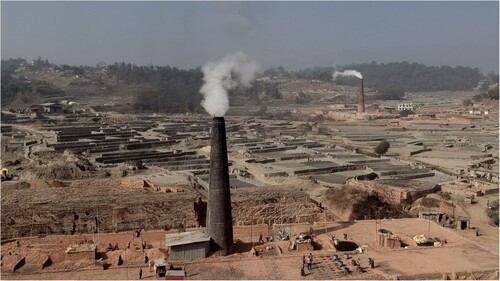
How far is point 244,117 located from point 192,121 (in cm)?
1126

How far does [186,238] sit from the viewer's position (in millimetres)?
14211

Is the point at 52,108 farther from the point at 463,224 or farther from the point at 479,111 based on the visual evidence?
the point at 463,224

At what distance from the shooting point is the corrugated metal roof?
1390 cm

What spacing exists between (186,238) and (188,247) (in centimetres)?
32

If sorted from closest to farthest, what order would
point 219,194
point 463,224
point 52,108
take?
point 219,194 < point 463,224 < point 52,108

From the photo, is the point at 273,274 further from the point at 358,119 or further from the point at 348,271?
the point at 358,119

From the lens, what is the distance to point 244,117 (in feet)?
251

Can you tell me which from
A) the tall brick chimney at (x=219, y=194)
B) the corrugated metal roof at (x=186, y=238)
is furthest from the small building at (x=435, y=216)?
the corrugated metal roof at (x=186, y=238)

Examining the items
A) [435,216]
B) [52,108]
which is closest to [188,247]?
[435,216]

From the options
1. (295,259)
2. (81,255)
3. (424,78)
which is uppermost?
(424,78)

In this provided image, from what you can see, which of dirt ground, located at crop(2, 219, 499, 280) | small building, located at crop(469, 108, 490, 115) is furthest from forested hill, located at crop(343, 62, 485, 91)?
dirt ground, located at crop(2, 219, 499, 280)

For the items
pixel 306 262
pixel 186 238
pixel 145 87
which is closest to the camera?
pixel 306 262

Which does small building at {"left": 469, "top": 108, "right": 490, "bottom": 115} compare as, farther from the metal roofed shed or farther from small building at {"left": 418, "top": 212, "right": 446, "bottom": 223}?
the metal roofed shed

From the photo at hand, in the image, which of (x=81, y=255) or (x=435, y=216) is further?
(x=435, y=216)
